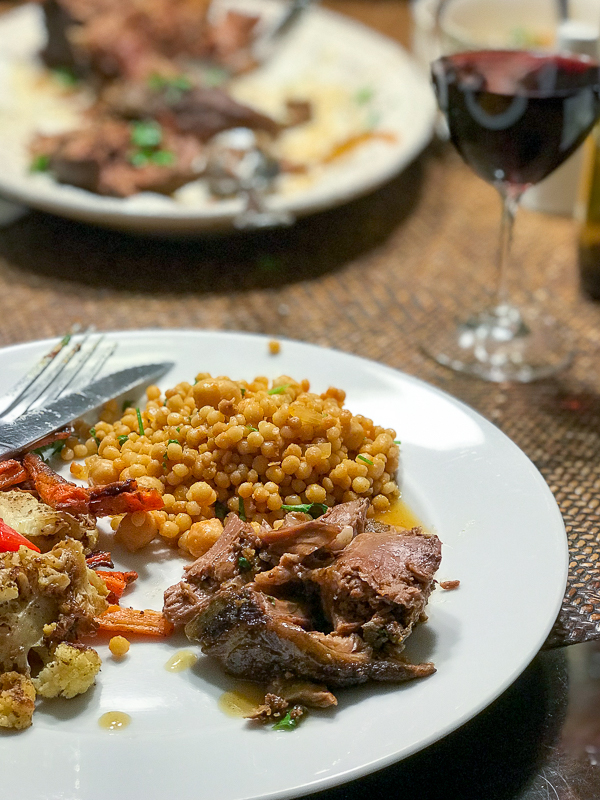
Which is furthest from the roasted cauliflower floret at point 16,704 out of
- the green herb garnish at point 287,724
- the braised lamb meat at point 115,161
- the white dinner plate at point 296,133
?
the braised lamb meat at point 115,161

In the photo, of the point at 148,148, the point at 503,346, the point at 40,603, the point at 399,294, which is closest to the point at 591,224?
the point at 503,346

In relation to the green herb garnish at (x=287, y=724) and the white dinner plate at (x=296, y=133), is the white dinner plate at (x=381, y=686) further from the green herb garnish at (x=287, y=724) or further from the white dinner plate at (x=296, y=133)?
the white dinner plate at (x=296, y=133)

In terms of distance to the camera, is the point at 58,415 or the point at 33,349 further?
the point at 33,349

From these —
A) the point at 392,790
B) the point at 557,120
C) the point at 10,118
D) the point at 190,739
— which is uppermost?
the point at 557,120

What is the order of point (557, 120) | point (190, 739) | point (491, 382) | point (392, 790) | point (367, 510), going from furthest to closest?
1. point (491, 382)
2. point (557, 120)
3. point (367, 510)
4. point (392, 790)
5. point (190, 739)

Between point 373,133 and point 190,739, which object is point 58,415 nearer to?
point 190,739

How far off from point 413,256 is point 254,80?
1634 mm

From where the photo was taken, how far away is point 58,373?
6.40 ft

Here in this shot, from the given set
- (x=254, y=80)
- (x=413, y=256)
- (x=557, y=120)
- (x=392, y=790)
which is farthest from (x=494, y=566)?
(x=254, y=80)

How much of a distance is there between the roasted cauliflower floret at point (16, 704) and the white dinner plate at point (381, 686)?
2 centimetres

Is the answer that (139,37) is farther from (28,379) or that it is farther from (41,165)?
(28,379)

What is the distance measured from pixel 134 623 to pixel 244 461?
1.35 feet

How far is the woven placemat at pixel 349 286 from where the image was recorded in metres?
2.48

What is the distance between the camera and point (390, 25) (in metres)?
5.19
